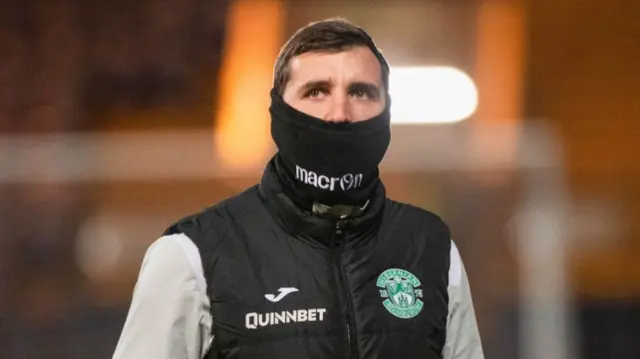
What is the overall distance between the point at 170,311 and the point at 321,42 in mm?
356

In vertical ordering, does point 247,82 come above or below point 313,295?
above

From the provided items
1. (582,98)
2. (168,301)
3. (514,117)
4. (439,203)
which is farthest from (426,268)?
(582,98)

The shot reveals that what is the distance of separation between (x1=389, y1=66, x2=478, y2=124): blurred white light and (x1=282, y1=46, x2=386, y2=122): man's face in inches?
21.2

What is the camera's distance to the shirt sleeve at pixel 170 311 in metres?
0.74

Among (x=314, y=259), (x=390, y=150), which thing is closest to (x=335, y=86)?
(x=314, y=259)

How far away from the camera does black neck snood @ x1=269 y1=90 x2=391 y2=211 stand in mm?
794

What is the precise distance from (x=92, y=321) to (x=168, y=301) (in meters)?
0.64

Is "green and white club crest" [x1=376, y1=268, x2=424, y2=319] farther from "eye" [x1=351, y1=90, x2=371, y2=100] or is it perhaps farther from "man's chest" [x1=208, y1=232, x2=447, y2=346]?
"eye" [x1=351, y1=90, x2=371, y2=100]

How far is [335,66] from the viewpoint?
0.82 meters

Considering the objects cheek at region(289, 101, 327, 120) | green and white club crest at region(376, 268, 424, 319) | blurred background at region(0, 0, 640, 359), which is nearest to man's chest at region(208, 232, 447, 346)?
green and white club crest at region(376, 268, 424, 319)

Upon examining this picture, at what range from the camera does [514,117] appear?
54.1 inches

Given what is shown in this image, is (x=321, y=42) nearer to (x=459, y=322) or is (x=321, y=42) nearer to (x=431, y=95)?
(x=459, y=322)

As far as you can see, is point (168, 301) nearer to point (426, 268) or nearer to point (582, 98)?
point (426, 268)

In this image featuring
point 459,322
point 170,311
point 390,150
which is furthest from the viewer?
point 390,150
